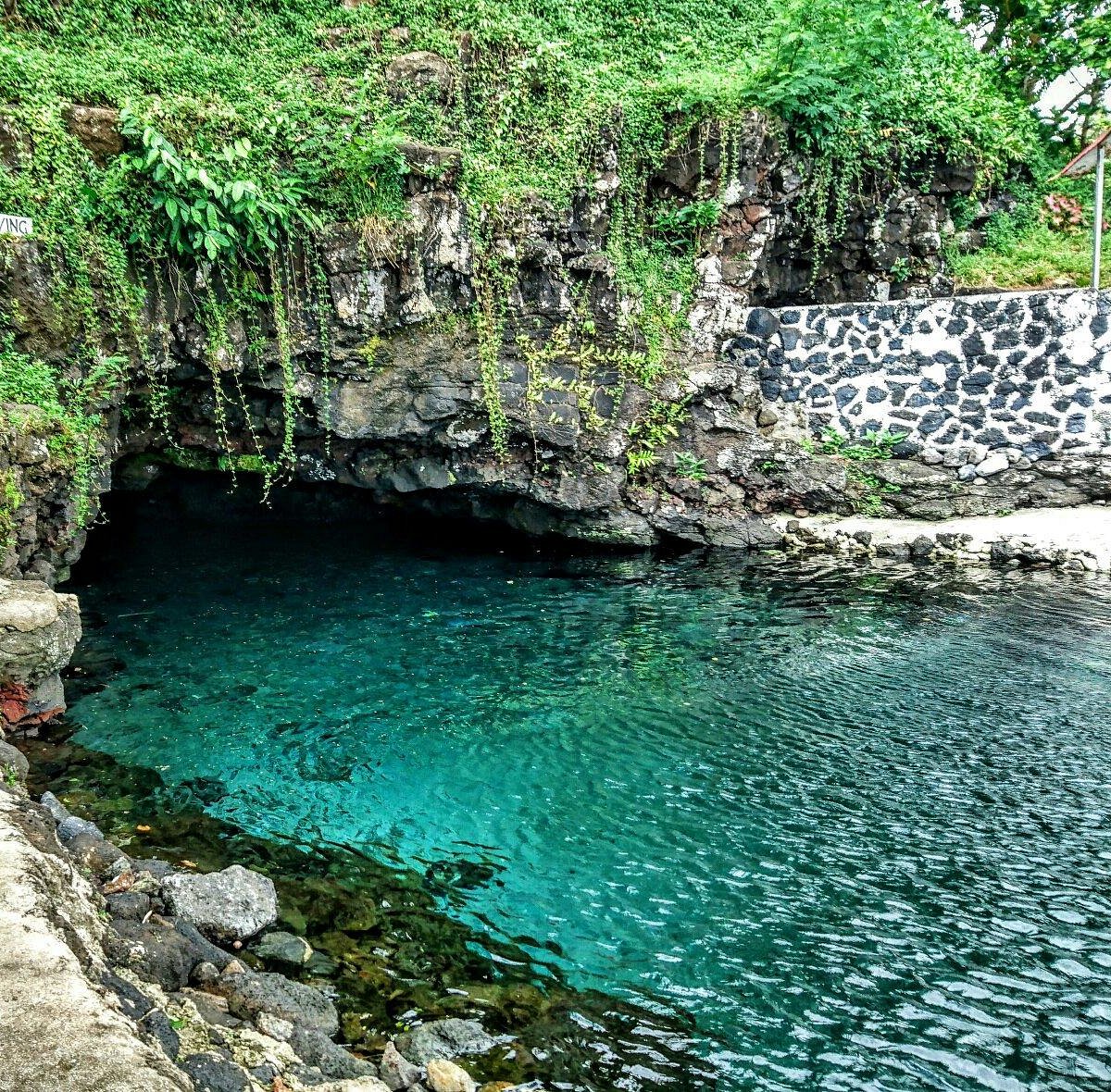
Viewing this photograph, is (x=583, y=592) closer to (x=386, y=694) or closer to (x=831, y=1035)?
(x=386, y=694)

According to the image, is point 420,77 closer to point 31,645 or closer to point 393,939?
Result: point 31,645

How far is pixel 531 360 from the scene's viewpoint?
1314 centimetres

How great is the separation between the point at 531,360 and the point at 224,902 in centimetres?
961

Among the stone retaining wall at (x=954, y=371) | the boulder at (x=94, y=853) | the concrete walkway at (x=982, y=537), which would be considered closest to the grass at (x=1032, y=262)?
the stone retaining wall at (x=954, y=371)

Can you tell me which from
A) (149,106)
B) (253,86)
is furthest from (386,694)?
(253,86)

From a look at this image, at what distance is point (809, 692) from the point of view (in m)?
8.50

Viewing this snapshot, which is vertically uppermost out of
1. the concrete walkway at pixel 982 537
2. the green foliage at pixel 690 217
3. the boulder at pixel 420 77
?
the boulder at pixel 420 77

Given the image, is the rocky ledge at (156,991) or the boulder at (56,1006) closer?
the boulder at (56,1006)

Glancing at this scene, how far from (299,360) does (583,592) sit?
5059mm

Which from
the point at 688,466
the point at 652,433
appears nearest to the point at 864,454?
the point at 688,466

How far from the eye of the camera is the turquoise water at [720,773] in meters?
4.50

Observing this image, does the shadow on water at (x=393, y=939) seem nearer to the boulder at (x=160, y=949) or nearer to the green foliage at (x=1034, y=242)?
the boulder at (x=160, y=949)

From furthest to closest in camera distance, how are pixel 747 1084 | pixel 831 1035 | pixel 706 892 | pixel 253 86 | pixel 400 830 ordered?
pixel 253 86 < pixel 400 830 < pixel 706 892 < pixel 831 1035 < pixel 747 1084

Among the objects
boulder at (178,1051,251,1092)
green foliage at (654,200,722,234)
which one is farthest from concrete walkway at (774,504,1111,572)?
boulder at (178,1051,251,1092)
